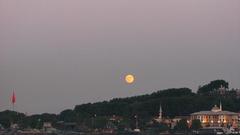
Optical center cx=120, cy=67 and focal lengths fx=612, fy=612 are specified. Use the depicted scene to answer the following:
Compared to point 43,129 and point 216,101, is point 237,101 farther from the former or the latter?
point 43,129

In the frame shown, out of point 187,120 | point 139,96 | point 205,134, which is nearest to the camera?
point 205,134

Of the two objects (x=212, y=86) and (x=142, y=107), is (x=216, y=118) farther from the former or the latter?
(x=212, y=86)

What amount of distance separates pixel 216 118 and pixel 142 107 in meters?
15.9

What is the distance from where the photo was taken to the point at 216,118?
130250 millimetres

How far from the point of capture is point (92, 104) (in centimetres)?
14800

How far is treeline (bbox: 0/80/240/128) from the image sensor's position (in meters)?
129

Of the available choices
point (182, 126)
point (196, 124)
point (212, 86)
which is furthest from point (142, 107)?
point (212, 86)

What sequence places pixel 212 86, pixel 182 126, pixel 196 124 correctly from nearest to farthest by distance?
pixel 196 124 < pixel 182 126 < pixel 212 86

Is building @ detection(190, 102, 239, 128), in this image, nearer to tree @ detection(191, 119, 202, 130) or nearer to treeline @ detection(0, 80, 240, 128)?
treeline @ detection(0, 80, 240, 128)

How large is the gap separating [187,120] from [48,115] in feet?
133

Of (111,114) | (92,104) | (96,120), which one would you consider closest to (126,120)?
(96,120)

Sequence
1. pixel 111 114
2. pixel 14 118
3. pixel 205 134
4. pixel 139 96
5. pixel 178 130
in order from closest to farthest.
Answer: pixel 205 134
pixel 178 130
pixel 111 114
pixel 14 118
pixel 139 96

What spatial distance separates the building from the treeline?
659cm

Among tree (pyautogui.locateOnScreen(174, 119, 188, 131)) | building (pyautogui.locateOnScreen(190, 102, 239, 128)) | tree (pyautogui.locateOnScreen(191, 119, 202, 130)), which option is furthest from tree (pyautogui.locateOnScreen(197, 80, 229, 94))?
tree (pyautogui.locateOnScreen(191, 119, 202, 130))
